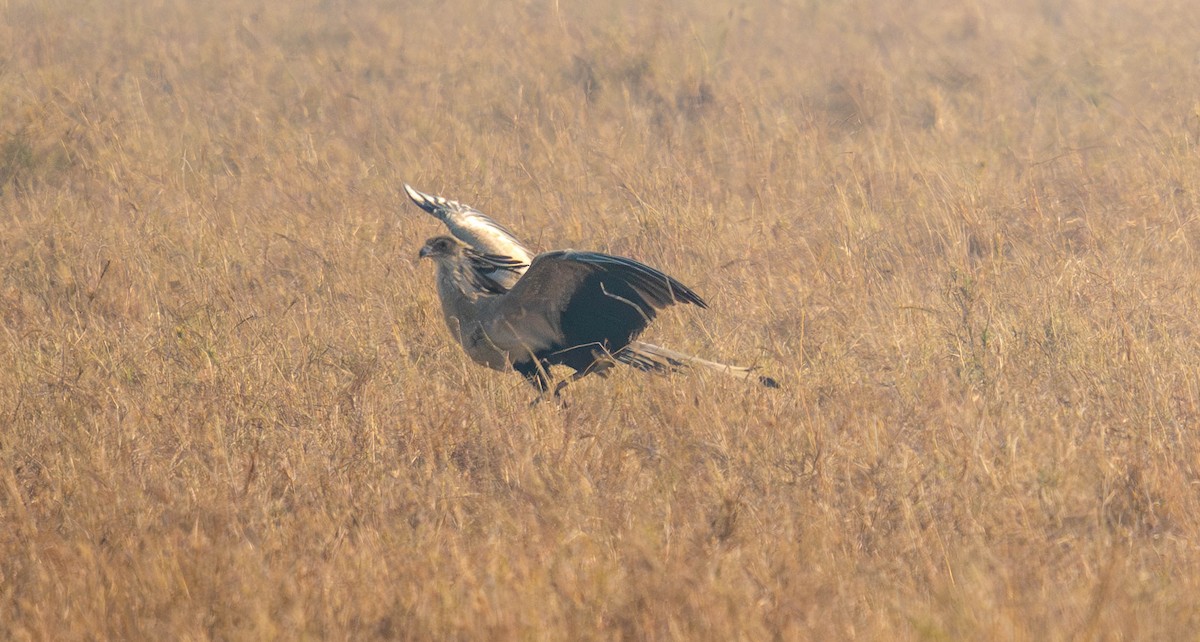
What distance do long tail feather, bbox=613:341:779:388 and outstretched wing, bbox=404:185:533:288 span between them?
0.56m

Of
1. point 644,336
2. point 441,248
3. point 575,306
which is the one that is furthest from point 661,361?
point 441,248

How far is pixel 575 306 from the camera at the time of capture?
4.20m

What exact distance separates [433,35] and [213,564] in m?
7.82

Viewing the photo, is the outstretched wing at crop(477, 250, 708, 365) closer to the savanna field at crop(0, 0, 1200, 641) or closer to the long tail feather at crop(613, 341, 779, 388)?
the long tail feather at crop(613, 341, 779, 388)

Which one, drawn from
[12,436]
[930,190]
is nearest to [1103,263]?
[930,190]

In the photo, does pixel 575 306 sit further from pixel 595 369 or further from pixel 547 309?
pixel 595 369

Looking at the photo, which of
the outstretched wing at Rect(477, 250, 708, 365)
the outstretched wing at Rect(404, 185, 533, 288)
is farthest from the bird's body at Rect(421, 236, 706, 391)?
the outstretched wing at Rect(404, 185, 533, 288)

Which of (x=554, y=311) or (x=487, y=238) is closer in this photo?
(x=554, y=311)

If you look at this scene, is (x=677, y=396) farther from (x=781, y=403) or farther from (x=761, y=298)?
(x=761, y=298)

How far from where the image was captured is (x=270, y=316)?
5375mm

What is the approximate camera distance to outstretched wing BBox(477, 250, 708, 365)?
4.02 m

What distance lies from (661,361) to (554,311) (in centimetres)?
44

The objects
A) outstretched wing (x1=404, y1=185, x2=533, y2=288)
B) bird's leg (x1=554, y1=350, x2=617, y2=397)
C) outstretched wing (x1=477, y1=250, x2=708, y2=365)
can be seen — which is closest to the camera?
outstretched wing (x1=477, y1=250, x2=708, y2=365)

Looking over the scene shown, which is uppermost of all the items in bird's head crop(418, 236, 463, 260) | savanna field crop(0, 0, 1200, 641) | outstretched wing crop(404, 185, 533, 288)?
bird's head crop(418, 236, 463, 260)
